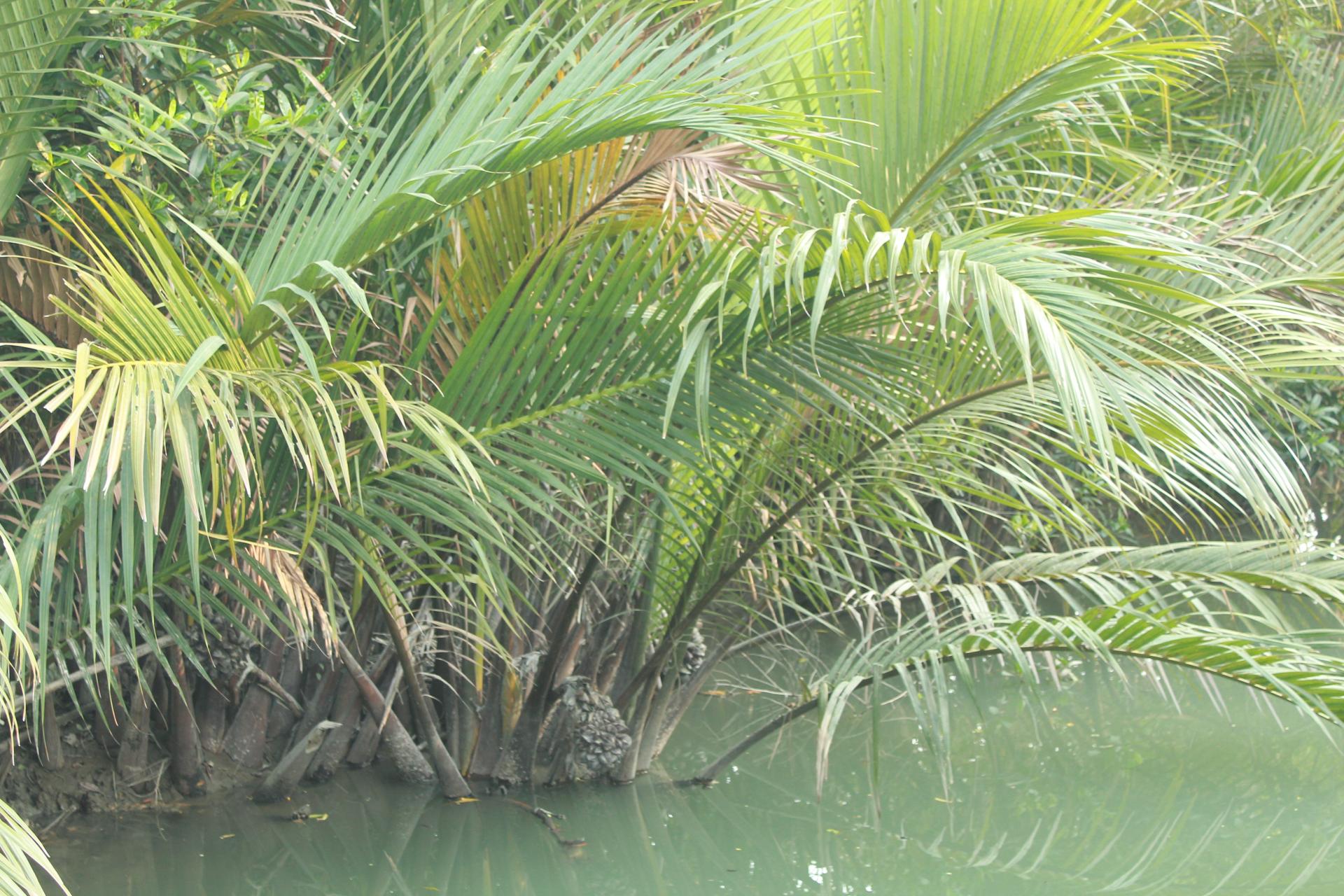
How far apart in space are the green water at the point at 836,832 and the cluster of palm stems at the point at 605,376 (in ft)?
0.58

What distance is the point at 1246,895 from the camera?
2498 mm

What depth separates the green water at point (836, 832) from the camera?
8.20ft

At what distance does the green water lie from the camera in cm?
250

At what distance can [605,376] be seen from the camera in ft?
6.70

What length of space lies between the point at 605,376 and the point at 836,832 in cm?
133

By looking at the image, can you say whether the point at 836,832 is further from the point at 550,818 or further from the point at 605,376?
the point at 605,376

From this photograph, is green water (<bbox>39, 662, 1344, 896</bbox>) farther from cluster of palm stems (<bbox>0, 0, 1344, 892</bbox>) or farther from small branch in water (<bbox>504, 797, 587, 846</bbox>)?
cluster of palm stems (<bbox>0, 0, 1344, 892</bbox>)

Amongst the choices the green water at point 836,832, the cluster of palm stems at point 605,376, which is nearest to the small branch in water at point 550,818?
the green water at point 836,832

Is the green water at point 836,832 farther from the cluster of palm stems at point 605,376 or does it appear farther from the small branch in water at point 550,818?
the cluster of palm stems at point 605,376

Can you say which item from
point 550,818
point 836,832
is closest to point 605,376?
point 550,818

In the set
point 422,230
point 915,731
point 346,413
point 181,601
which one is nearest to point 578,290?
point 346,413

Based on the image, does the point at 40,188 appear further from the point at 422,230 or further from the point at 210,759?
the point at 210,759

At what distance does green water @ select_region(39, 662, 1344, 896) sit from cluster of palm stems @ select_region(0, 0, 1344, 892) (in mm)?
176

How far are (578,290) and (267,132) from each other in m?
0.62
